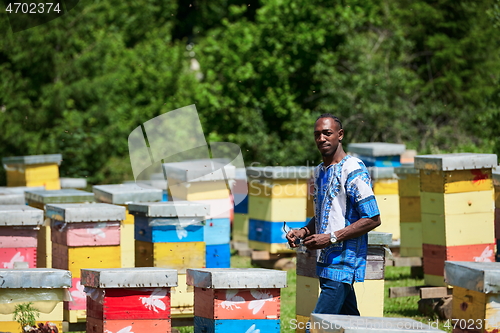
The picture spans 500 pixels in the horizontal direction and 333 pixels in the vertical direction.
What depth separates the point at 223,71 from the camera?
725 inches

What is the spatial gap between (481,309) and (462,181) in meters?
2.32

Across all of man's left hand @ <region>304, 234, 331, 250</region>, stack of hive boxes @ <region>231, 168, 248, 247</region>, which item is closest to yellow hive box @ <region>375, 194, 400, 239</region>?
stack of hive boxes @ <region>231, 168, 248, 247</region>

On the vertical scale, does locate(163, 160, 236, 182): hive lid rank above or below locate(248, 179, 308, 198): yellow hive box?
above

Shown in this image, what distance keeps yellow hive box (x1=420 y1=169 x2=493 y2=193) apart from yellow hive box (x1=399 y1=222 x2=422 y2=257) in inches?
81.3

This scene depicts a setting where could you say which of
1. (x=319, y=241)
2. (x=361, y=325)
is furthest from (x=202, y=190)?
(x=361, y=325)

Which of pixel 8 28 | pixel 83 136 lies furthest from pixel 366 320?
pixel 8 28

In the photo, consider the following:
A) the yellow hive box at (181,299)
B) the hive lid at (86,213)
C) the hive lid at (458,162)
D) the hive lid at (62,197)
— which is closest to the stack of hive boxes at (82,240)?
the hive lid at (86,213)

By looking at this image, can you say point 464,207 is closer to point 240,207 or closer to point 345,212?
point 345,212

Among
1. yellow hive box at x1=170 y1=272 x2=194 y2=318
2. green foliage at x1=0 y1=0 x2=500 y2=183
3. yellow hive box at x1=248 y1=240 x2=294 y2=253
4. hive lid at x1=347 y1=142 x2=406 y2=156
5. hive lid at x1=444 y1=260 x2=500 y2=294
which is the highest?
green foliage at x1=0 y1=0 x2=500 y2=183

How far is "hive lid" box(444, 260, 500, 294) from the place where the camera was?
11.5 feet

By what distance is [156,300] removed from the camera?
4.37 metres

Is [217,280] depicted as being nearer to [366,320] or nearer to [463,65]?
[366,320]

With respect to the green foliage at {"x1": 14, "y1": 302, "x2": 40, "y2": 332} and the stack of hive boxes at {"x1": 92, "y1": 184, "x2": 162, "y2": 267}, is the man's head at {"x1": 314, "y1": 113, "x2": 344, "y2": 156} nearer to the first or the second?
the green foliage at {"x1": 14, "y1": 302, "x2": 40, "y2": 332}

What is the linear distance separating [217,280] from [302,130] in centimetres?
1235
